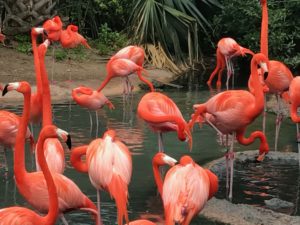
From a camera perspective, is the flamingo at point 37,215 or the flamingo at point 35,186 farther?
the flamingo at point 35,186

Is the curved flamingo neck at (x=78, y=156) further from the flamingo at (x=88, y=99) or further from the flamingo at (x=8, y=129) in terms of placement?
the flamingo at (x=88, y=99)

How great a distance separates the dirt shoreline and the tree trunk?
0.75m

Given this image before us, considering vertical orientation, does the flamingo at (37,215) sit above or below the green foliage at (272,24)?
below

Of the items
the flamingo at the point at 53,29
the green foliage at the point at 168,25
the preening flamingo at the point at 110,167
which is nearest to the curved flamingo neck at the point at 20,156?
the preening flamingo at the point at 110,167

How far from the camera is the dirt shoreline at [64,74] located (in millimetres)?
10766

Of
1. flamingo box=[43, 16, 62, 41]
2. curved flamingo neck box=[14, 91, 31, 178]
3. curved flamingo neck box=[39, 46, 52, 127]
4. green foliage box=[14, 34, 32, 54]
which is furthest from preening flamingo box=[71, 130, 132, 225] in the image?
green foliage box=[14, 34, 32, 54]

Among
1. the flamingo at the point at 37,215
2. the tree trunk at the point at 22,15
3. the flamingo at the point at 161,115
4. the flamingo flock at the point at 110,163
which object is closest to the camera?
the flamingo at the point at 37,215

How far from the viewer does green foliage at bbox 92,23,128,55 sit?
1430 centimetres

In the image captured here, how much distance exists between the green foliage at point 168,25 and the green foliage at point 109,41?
1.35 feet

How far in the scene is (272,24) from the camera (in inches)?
504

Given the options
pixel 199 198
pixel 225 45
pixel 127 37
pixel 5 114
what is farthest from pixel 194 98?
pixel 199 198

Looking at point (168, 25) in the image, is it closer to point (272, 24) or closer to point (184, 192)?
point (272, 24)

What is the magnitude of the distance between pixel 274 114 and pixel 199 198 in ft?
18.5

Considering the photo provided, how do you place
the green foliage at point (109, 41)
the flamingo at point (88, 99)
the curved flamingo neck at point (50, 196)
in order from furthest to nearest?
1. the green foliage at point (109, 41)
2. the flamingo at point (88, 99)
3. the curved flamingo neck at point (50, 196)
